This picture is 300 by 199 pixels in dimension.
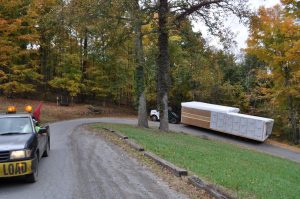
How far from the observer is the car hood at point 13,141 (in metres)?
9.10

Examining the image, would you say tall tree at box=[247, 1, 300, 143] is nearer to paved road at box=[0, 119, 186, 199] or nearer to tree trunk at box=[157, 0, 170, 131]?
tree trunk at box=[157, 0, 170, 131]

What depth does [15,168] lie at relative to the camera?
902 cm

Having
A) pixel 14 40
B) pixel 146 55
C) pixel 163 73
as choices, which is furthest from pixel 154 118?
pixel 14 40

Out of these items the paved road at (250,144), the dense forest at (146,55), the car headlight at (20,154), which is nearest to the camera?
the car headlight at (20,154)

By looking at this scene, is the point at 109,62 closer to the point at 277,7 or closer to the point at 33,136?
the point at 277,7

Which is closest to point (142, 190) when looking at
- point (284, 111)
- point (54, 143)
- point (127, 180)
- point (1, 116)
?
point (127, 180)

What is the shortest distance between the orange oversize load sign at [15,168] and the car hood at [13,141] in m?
0.36

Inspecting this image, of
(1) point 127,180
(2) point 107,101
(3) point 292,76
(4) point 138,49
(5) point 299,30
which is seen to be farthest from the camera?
(2) point 107,101

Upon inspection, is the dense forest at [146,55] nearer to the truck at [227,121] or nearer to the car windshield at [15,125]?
the truck at [227,121]

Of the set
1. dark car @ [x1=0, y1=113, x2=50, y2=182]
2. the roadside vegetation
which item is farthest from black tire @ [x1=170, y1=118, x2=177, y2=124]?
dark car @ [x1=0, y1=113, x2=50, y2=182]

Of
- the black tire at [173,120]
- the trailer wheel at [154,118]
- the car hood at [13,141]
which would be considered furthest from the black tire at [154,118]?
the car hood at [13,141]

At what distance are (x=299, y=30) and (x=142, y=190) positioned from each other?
19.7 m

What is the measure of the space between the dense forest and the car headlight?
14.2 m

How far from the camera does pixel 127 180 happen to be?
1011cm
